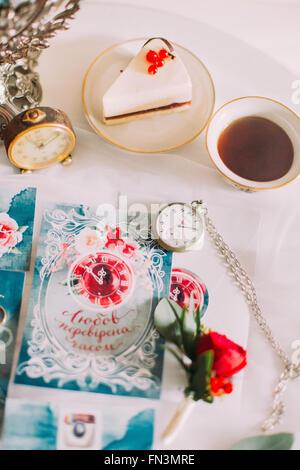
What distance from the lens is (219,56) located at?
1.20 metres

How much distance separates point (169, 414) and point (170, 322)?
0.19 metres

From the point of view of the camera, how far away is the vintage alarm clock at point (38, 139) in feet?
3.01

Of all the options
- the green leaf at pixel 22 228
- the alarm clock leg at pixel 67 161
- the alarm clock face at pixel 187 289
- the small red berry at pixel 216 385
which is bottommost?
the small red berry at pixel 216 385

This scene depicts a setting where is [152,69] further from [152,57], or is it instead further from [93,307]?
[93,307]

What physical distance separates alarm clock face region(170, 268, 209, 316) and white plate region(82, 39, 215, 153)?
314 mm

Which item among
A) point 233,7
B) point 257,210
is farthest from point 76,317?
point 233,7

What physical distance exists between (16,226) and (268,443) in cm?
74

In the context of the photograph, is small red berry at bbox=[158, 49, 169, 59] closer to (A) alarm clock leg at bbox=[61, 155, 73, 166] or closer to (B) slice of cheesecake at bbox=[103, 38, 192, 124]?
(B) slice of cheesecake at bbox=[103, 38, 192, 124]

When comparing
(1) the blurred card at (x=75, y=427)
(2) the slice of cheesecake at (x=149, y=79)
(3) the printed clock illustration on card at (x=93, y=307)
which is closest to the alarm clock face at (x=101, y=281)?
(3) the printed clock illustration on card at (x=93, y=307)

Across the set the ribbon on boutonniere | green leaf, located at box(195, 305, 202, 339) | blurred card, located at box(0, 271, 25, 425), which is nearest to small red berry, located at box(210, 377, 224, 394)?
the ribbon on boutonniere

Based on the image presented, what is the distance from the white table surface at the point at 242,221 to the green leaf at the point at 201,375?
8cm

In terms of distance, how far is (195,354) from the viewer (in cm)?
90

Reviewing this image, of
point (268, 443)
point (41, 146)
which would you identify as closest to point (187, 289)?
point (268, 443)

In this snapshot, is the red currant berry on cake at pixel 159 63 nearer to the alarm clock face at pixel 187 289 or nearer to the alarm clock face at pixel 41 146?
the alarm clock face at pixel 41 146
